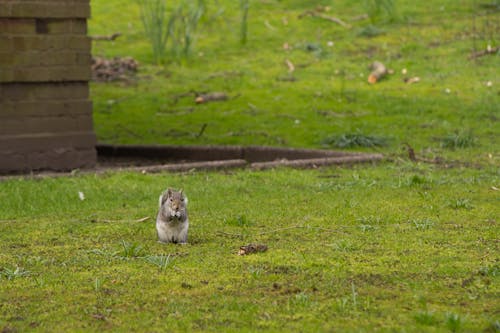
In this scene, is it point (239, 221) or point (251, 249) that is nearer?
point (251, 249)

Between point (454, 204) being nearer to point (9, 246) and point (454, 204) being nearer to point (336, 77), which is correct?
point (9, 246)

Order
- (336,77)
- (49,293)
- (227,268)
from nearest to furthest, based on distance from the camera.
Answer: (49,293) → (227,268) → (336,77)

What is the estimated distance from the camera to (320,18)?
95.9ft

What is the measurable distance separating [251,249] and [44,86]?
7.99 meters

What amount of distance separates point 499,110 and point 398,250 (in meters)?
11.8

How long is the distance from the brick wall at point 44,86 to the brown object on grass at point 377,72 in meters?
8.60

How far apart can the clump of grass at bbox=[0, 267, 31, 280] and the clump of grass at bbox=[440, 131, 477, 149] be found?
36.8ft

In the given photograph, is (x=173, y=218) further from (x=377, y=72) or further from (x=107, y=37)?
(x=107, y=37)

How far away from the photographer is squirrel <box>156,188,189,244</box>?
1010cm

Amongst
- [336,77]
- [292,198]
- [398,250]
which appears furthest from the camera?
[336,77]

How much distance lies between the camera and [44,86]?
16.8 meters

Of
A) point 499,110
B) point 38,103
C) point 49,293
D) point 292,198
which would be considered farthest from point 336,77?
point 49,293

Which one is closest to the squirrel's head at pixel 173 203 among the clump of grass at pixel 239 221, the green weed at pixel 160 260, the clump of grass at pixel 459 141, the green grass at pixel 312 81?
the green weed at pixel 160 260

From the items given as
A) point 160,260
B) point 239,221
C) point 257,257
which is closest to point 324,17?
point 239,221
